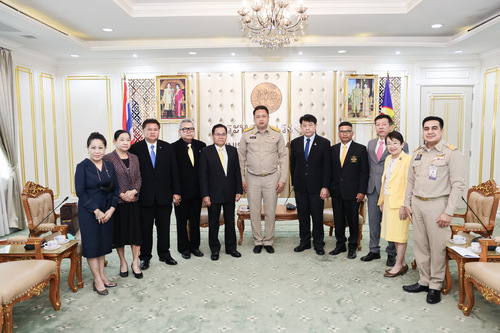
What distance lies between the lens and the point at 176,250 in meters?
4.55

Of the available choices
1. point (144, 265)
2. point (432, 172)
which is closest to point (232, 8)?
point (432, 172)

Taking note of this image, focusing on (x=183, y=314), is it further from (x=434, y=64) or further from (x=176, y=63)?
(x=434, y=64)

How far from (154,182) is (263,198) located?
1.36 meters

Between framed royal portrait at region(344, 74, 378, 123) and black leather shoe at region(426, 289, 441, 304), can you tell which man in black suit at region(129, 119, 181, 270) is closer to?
black leather shoe at region(426, 289, 441, 304)

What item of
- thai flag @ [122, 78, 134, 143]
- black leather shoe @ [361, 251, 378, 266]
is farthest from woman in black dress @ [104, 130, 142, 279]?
thai flag @ [122, 78, 134, 143]

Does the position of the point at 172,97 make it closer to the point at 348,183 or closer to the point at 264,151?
the point at 264,151

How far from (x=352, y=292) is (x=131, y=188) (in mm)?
2348

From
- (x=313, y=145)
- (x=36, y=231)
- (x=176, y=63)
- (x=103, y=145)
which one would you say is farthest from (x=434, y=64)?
(x=36, y=231)

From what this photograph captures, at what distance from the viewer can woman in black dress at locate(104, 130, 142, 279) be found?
3408 millimetres

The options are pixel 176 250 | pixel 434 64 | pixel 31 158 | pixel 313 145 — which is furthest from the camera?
pixel 434 64

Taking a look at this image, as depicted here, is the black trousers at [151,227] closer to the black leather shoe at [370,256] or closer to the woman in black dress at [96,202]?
the woman in black dress at [96,202]

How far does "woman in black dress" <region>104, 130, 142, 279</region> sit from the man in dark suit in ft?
8.35

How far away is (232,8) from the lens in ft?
16.0

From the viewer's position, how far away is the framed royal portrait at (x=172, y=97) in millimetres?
6887
